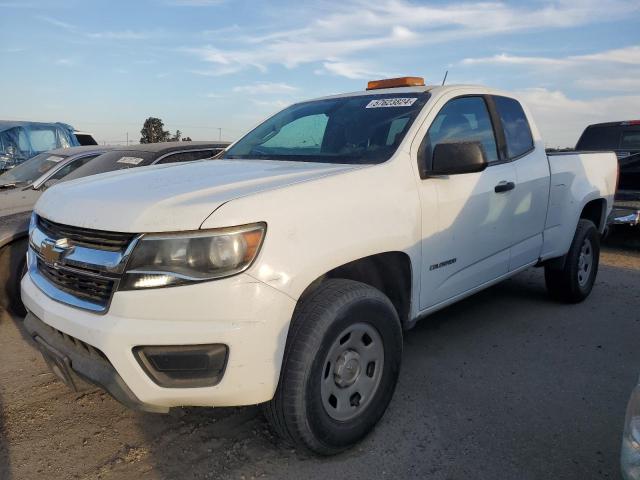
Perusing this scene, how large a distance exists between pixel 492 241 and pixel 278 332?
197 centimetres

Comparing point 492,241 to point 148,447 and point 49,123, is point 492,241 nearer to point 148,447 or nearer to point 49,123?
point 148,447

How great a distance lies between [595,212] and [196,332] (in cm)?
446

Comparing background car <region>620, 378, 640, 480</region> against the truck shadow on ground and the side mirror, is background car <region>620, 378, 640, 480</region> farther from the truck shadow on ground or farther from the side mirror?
the side mirror

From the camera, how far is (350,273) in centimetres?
285

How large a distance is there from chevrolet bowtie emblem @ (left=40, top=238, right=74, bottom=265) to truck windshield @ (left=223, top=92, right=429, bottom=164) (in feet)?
4.65

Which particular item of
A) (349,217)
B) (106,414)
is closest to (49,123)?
(106,414)

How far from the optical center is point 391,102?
11.5 ft

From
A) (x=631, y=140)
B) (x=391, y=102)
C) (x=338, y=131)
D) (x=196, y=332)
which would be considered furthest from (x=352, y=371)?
(x=631, y=140)

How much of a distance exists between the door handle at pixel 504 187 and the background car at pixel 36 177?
106 inches

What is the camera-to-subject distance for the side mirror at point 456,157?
2.99 metres

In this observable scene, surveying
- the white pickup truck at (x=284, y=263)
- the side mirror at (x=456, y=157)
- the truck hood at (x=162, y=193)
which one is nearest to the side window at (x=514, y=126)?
the white pickup truck at (x=284, y=263)

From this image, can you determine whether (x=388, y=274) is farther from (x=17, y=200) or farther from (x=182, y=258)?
(x=17, y=200)

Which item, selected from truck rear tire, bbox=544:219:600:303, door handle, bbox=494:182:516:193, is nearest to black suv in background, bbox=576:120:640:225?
truck rear tire, bbox=544:219:600:303

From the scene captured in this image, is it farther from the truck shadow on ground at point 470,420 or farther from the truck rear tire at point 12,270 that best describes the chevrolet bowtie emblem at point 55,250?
the truck rear tire at point 12,270
